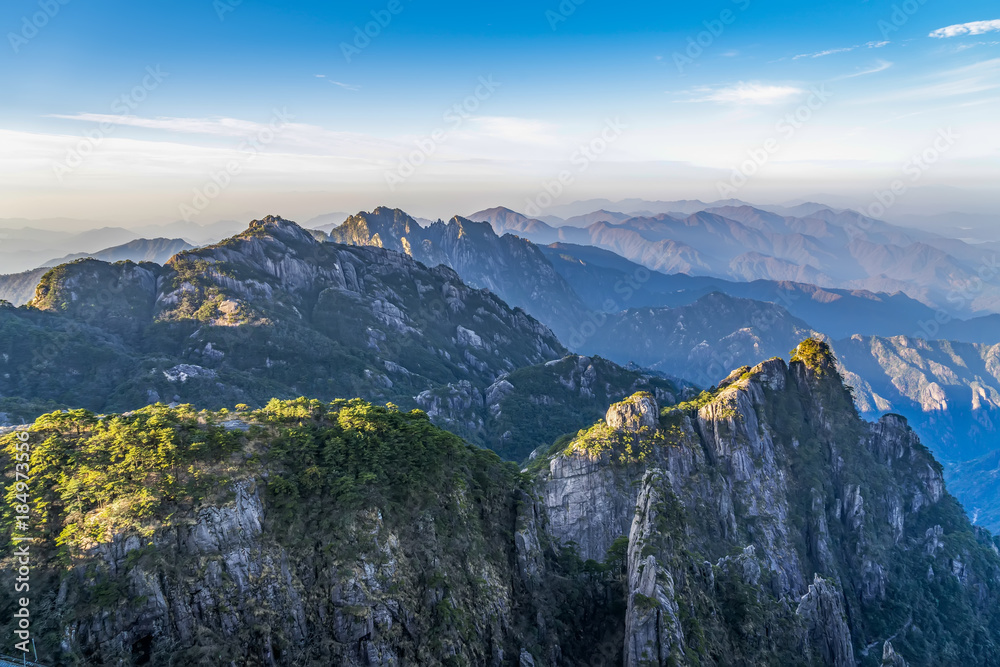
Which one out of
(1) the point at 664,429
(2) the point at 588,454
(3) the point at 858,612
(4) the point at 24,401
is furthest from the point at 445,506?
(4) the point at 24,401

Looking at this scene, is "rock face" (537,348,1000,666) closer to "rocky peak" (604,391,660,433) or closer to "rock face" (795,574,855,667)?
"rocky peak" (604,391,660,433)

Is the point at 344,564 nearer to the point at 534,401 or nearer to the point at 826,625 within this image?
the point at 826,625

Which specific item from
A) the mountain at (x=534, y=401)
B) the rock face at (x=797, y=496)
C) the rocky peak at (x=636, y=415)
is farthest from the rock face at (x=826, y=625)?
the mountain at (x=534, y=401)

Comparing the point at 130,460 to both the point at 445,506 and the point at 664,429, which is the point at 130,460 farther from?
the point at 664,429

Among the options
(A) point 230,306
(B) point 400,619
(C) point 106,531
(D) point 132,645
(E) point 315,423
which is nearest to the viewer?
(D) point 132,645

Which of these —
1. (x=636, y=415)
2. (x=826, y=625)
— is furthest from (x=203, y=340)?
(x=826, y=625)

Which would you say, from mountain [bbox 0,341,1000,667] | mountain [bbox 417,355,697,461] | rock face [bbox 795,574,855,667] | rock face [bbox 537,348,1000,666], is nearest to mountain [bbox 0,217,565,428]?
mountain [bbox 417,355,697,461]
